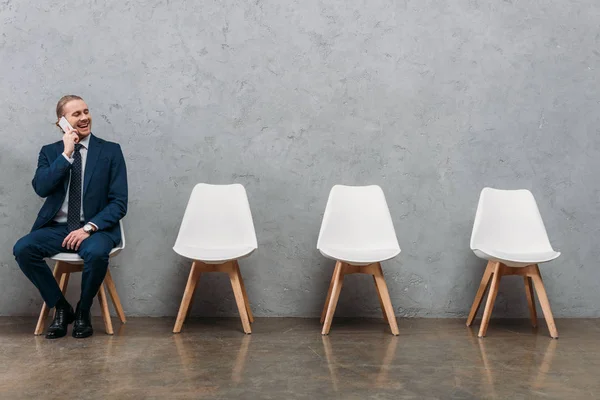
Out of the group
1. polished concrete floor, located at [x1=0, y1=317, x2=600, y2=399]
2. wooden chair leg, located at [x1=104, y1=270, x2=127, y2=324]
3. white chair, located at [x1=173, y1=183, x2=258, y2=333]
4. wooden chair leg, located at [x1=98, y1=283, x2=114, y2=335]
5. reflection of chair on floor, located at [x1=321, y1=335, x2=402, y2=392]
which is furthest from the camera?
white chair, located at [x1=173, y1=183, x2=258, y2=333]

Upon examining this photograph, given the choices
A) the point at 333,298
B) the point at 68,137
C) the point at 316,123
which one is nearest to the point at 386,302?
the point at 333,298

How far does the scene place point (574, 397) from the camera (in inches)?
104

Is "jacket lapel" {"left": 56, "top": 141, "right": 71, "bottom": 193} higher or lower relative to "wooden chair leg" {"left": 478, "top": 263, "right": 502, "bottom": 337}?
higher

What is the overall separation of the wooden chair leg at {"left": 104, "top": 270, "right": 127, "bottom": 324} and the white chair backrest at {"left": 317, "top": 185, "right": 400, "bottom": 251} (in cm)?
134

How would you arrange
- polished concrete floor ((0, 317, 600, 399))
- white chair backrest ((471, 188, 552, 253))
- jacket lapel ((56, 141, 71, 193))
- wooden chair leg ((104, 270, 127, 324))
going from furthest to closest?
white chair backrest ((471, 188, 552, 253)) < wooden chair leg ((104, 270, 127, 324)) < jacket lapel ((56, 141, 71, 193)) < polished concrete floor ((0, 317, 600, 399))

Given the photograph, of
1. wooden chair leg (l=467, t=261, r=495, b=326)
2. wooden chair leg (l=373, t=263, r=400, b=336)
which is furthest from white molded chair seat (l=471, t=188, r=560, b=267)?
wooden chair leg (l=373, t=263, r=400, b=336)

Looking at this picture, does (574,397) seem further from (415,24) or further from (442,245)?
(415,24)

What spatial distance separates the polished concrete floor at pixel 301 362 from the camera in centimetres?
269

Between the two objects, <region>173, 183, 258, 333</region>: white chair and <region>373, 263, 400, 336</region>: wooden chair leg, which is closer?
<region>373, 263, 400, 336</region>: wooden chair leg

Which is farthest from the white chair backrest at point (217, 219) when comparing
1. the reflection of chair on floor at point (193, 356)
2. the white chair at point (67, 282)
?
the reflection of chair on floor at point (193, 356)

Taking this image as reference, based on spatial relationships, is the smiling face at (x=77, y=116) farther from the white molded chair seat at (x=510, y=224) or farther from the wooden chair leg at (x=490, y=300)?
the wooden chair leg at (x=490, y=300)

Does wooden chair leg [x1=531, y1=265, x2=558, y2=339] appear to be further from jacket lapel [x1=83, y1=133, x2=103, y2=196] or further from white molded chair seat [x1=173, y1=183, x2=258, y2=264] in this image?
jacket lapel [x1=83, y1=133, x2=103, y2=196]

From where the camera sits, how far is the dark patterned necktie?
3.88 m

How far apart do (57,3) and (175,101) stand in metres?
1.03
